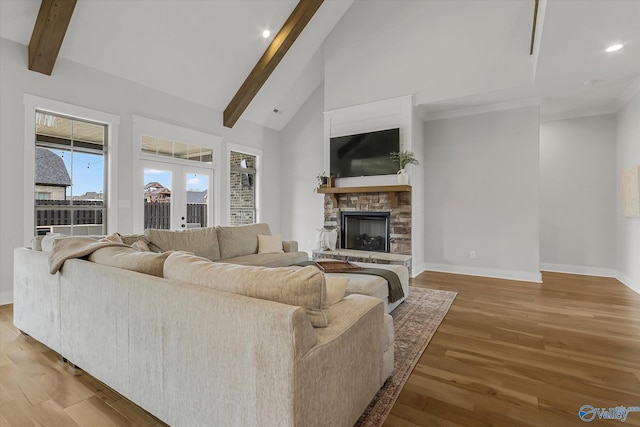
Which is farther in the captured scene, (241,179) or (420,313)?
(241,179)

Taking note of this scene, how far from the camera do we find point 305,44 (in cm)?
593

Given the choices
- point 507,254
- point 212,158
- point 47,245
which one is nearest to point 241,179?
point 212,158

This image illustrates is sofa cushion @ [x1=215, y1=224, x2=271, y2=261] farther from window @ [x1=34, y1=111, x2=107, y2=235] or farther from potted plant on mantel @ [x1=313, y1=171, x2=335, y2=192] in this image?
window @ [x1=34, y1=111, x2=107, y2=235]

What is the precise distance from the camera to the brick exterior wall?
5125 millimetres

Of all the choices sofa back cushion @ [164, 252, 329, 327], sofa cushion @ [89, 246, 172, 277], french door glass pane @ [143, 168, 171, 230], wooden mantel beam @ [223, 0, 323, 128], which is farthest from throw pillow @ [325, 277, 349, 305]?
wooden mantel beam @ [223, 0, 323, 128]

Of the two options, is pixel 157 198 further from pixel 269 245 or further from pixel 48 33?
pixel 48 33

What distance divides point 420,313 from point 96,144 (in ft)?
16.1

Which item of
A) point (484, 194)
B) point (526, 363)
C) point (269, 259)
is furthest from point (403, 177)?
point (526, 363)

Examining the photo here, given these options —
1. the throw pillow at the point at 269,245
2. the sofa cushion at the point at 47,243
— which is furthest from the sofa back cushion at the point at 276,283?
the throw pillow at the point at 269,245

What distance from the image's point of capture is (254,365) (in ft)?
3.68

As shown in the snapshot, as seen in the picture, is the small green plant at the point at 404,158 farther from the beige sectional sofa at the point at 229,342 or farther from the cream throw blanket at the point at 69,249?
the cream throw blanket at the point at 69,249

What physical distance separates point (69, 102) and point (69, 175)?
0.96 metres

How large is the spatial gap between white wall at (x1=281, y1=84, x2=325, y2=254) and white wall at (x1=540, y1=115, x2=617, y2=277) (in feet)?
13.9

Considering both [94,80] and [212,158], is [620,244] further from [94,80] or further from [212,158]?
[94,80]
